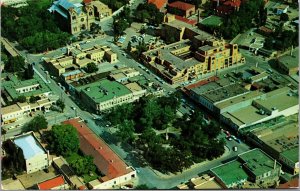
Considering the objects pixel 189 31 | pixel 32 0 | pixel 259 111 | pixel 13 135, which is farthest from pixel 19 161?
pixel 32 0

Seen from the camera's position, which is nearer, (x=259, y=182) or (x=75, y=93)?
(x=259, y=182)

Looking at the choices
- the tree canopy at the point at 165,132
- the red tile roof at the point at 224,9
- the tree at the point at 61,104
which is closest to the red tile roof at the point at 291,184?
the tree canopy at the point at 165,132

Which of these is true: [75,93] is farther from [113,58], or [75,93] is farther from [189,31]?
[189,31]

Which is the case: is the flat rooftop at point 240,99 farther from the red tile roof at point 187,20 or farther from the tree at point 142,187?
the red tile roof at point 187,20

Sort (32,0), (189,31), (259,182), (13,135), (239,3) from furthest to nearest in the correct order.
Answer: (32,0), (239,3), (189,31), (13,135), (259,182)

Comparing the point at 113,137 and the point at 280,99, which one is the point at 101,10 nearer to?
the point at 113,137

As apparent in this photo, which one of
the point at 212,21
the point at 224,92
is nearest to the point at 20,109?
the point at 224,92
